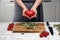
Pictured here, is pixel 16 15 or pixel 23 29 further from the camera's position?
pixel 16 15

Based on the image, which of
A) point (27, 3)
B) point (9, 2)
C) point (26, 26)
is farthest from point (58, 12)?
point (26, 26)

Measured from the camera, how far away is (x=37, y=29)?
1062 millimetres

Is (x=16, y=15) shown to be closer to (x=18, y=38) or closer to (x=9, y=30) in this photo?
(x=9, y=30)

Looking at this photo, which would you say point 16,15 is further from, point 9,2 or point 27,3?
point 9,2

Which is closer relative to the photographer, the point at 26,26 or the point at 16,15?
the point at 26,26

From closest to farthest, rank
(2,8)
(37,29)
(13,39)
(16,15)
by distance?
(13,39)
(37,29)
(16,15)
(2,8)

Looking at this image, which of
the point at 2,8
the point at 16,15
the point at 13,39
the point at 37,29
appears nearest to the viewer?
the point at 13,39

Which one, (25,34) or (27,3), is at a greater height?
(27,3)

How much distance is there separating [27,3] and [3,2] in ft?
4.03

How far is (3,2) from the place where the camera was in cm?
263

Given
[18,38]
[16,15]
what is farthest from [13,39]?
[16,15]

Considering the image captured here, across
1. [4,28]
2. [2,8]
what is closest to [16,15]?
[4,28]

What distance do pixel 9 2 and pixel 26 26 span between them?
5.22 feet

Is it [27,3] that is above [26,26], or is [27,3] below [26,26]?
above
